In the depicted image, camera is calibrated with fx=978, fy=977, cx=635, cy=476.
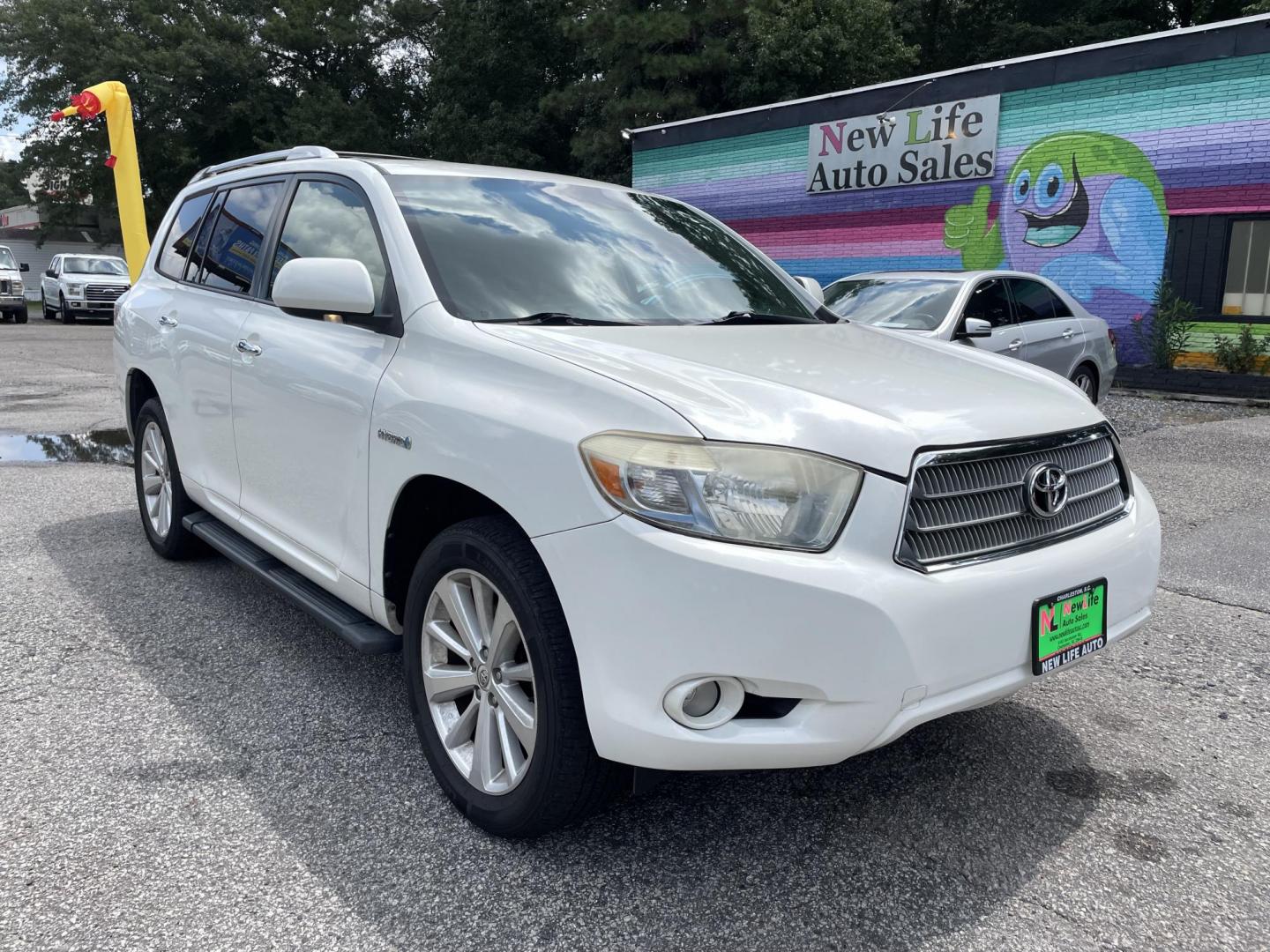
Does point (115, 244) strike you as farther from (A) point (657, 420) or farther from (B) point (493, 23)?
(A) point (657, 420)

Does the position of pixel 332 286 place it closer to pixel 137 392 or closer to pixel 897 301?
pixel 137 392

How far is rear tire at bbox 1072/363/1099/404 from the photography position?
9.86m

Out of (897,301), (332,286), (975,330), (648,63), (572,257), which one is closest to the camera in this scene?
(332,286)

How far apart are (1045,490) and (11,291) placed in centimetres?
3206

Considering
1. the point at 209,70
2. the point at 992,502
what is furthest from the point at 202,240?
the point at 209,70

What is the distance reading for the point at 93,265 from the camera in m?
29.1

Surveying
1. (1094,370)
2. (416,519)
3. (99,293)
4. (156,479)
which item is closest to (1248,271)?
(1094,370)

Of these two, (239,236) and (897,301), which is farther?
(897,301)

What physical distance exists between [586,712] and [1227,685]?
275 cm

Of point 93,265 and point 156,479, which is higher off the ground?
point 156,479

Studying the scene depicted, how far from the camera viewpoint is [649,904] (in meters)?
2.32

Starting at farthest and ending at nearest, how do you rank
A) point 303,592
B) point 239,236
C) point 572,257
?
point 239,236, point 303,592, point 572,257

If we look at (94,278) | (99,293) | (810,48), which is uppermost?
(810,48)

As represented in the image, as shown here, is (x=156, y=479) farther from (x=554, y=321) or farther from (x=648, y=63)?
(x=648, y=63)
